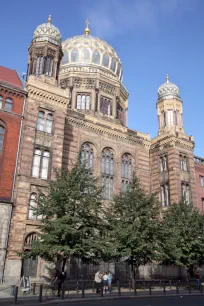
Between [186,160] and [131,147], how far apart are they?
7.11 m

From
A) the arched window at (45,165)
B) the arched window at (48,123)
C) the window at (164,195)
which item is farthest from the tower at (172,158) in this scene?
the arched window at (48,123)

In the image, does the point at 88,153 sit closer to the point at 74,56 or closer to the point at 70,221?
the point at 70,221

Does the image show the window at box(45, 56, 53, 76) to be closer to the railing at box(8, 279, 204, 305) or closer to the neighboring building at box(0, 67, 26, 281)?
the neighboring building at box(0, 67, 26, 281)

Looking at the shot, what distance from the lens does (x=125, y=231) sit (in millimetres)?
21797

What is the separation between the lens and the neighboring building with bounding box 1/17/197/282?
25.6 metres

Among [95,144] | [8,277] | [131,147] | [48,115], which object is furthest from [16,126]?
[131,147]

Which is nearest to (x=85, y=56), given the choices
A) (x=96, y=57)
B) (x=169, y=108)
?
(x=96, y=57)

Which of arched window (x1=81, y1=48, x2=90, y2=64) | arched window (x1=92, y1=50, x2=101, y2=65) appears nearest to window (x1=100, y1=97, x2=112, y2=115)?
arched window (x1=92, y1=50, x2=101, y2=65)

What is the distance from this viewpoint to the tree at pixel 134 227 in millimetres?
21797

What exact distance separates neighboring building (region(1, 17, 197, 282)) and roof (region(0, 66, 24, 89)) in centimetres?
142

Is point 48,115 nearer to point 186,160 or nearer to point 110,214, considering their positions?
point 110,214

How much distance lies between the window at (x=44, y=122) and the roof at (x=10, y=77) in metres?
3.48

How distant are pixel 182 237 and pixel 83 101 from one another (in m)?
25.6

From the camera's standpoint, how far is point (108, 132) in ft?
117
